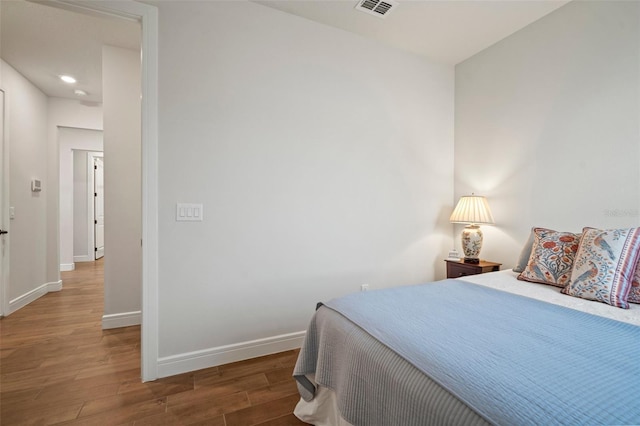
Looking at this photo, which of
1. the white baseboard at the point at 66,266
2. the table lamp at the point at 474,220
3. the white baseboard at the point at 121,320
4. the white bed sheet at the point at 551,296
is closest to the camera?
the white bed sheet at the point at 551,296

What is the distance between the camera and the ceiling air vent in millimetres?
2215

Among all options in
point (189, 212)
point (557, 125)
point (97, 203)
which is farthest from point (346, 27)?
point (97, 203)

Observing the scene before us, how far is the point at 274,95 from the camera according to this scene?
228 centimetres

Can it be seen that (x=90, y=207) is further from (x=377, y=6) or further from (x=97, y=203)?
(x=377, y=6)

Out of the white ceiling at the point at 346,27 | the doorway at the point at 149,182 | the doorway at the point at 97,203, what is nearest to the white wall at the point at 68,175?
the doorway at the point at 97,203

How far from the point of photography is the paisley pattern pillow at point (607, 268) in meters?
1.50

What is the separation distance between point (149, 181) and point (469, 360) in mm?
1988

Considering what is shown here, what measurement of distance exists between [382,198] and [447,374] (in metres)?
2.05

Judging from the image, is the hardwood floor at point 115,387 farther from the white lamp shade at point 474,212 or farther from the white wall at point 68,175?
the white wall at point 68,175

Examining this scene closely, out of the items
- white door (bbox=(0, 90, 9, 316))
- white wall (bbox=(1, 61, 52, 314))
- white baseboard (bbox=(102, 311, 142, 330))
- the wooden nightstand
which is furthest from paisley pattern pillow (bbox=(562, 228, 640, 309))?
white wall (bbox=(1, 61, 52, 314))

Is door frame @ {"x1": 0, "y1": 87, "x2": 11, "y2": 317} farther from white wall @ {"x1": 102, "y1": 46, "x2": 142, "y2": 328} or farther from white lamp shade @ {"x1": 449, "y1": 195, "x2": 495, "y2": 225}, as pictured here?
white lamp shade @ {"x1": 449, "y1": 195, "x2": 495, "y2": 225}

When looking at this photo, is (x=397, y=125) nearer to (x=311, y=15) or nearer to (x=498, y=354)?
(x=311, y=15)

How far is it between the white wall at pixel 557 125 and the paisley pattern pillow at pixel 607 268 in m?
0.53

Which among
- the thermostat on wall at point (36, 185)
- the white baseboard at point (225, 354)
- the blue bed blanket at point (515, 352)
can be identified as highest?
the thermostat on wall at point (36, 185)
